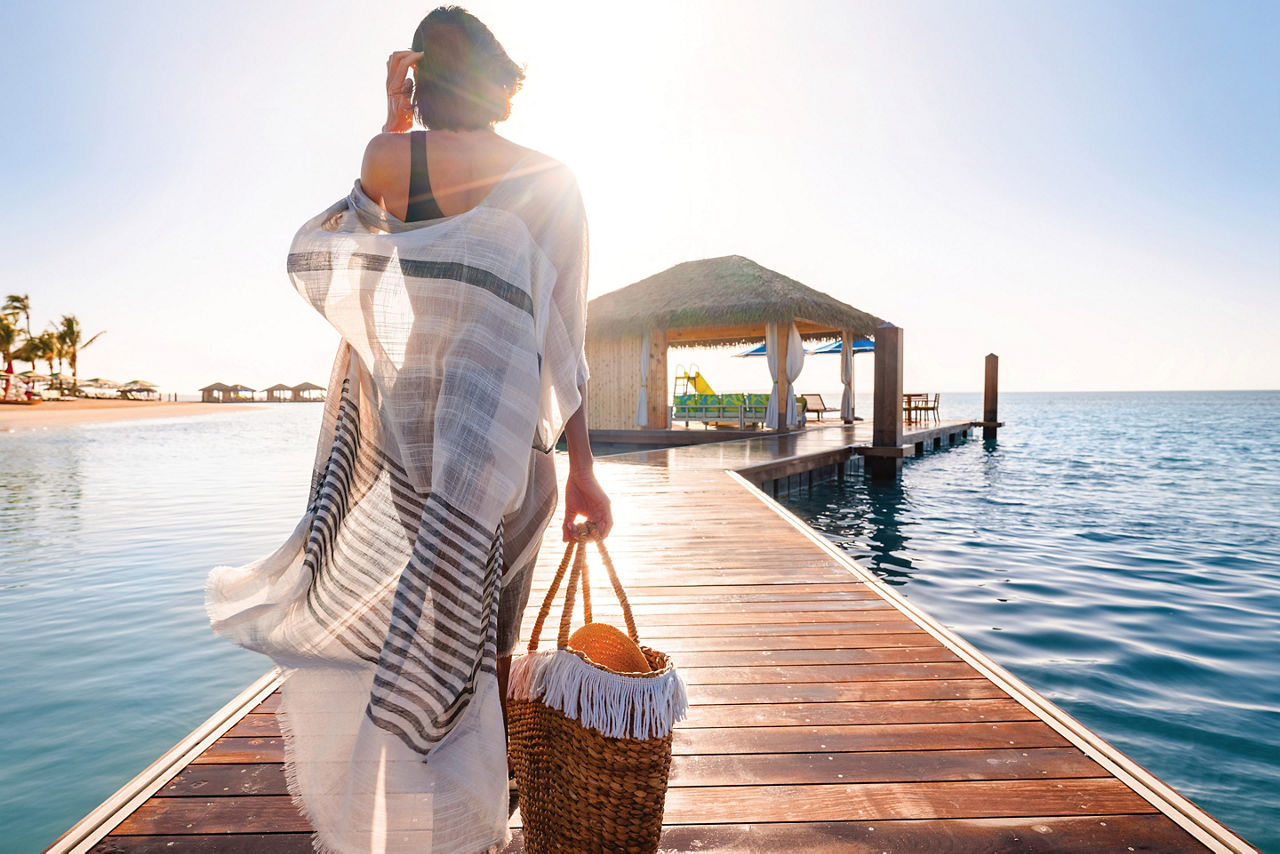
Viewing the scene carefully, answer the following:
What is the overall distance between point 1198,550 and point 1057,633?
4.40 meters

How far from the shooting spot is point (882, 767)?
175 cm

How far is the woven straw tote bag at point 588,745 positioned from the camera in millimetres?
1099

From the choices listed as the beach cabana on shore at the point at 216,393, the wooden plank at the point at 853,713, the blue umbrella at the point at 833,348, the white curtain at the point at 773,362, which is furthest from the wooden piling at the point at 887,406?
the beach cabana on shore at the point at 216,393

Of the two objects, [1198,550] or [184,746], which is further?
[1198,550]

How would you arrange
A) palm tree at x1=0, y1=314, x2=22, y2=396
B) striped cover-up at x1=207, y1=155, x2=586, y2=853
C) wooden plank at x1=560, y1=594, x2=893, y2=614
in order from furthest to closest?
palm tree at x1=0, y1=314, x2=22, y2=396 < wooden plank at x1=560, y1=594, x2=893, y2=614 < striped cover-up at x1=207, y1=155, x2=586, y2=853

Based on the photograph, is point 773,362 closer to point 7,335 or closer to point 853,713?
point 853,713

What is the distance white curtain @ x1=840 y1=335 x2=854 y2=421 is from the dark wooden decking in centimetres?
1564

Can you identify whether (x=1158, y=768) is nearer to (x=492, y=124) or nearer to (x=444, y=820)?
(x=444, y=820)

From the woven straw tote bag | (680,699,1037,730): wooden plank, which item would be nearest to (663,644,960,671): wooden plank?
(680,699,1037,730): wooden plank

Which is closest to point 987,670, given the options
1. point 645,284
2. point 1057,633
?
point 1057,633

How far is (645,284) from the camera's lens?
18.0 metres

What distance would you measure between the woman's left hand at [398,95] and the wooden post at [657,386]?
14755mm

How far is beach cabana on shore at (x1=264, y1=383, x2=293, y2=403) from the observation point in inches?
3457

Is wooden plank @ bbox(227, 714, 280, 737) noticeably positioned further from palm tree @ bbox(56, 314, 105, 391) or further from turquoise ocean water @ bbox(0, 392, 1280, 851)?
palm tree @ bbox(56, 314, 105, 391)
